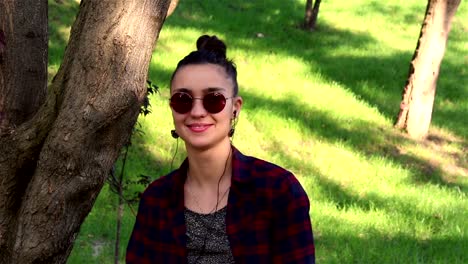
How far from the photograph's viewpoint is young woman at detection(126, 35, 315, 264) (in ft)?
8.84

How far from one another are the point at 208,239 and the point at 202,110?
473 mm

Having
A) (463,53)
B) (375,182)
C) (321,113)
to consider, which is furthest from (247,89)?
(463,53)

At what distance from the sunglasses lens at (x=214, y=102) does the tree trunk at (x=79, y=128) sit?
1.70 feet

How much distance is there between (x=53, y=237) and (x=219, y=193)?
0.84 m

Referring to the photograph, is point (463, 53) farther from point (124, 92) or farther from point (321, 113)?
point (124, 92)

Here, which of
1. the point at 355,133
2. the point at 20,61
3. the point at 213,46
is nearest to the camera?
the point at 213,46

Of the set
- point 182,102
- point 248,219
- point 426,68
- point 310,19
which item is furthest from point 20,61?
point 310,19

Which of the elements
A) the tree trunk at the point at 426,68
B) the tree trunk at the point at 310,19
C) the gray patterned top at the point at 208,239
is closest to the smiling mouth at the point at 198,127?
the gray patterned top at the point at 208,239

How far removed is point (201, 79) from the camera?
2773mm

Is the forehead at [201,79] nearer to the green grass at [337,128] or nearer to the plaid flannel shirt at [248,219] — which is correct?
the plaid flannel shirt at [248,219]

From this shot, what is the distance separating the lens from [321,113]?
35.6ft

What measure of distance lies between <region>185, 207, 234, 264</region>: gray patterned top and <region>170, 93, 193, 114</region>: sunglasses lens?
39cm

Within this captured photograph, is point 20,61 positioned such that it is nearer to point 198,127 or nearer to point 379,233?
point 198,127

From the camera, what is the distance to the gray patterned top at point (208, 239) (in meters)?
2.78
